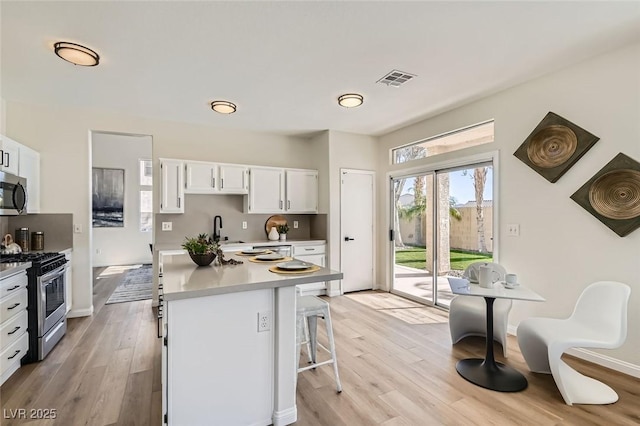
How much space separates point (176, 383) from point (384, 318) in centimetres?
281

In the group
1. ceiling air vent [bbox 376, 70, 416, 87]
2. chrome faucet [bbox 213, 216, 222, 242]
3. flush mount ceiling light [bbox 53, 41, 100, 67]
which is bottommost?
chrome faucet [bbox 213, 216, 222, 242]

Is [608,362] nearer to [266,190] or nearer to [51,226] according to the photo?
[266,190]

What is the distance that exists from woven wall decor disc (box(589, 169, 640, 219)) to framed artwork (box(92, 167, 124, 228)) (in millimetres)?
9258

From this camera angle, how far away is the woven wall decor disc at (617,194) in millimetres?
2500

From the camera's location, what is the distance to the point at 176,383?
5.49 feet

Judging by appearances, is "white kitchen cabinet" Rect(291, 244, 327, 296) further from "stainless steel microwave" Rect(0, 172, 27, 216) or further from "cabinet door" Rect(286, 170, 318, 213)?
"stainless steel microwave" Rect(0, 172, 27, 216)

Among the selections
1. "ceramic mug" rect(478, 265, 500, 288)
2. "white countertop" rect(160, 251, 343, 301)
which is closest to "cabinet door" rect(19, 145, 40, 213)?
"white countertop" rect(160, 251, 343, 301)

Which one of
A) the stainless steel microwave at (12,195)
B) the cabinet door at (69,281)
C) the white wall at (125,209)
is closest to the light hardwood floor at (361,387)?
the cabinet door at (69,281)

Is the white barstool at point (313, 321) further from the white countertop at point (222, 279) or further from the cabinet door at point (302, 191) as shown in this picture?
the cabinet door at point (302, 191)

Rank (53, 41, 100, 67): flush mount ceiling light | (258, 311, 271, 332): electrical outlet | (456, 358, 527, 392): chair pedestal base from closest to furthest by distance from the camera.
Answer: (258, 311, 271, 332): electrical outlet < (456, 358, 527, 392): chair pedestal base < (53, 41, 100, 67): flush mount ceiling light

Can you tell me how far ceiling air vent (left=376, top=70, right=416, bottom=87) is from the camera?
3018mm

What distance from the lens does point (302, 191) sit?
5273 millimetres

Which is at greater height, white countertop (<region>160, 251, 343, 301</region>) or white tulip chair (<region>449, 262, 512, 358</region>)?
white countertop (<region>160, 251, 343, 301</region>)

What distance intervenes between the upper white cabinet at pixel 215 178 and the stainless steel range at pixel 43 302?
179cm
